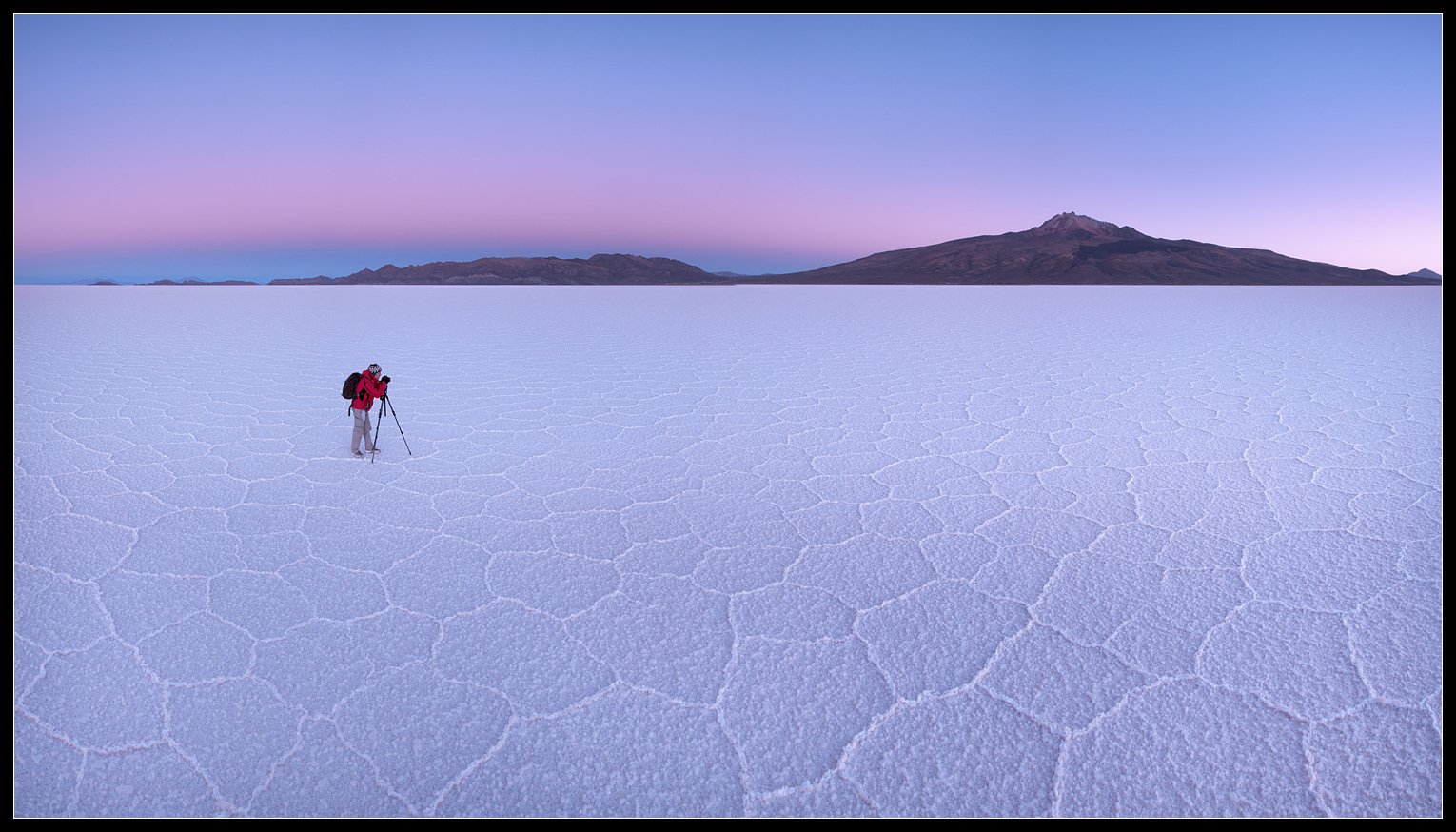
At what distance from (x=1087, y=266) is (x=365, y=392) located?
442ft

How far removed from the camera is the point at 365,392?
12.1 ft

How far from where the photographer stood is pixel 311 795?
1472mm

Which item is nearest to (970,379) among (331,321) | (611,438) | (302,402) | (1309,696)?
(611,438)

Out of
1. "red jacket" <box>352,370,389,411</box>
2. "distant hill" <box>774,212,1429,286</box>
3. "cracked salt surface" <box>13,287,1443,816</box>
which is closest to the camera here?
"cracked salt surface" <box>13,287,1443,816</box>

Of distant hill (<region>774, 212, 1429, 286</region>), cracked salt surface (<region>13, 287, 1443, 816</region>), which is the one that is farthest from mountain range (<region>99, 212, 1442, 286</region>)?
cracked salt surface (<region>13, 287, 1443, 816</region>)

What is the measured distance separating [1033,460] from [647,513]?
2.10 m

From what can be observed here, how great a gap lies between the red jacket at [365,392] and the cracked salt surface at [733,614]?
12.9 inches

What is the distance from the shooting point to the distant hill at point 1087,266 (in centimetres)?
11400

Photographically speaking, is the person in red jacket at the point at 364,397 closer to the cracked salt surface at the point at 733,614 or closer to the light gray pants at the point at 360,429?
the light gray pants at the point at 360,429

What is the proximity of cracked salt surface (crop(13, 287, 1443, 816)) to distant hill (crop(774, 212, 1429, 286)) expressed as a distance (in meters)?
119

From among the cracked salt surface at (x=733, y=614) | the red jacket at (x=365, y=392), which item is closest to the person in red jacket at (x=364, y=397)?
the red jacket at (x=365, y=392)

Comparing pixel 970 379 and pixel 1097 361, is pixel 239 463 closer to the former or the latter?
pixel 970 379

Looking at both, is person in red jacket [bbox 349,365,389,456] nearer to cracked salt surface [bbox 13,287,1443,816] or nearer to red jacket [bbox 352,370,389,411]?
red jacket [bbox 352,370,389,411]

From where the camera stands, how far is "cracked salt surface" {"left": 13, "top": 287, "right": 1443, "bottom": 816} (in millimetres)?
1515
